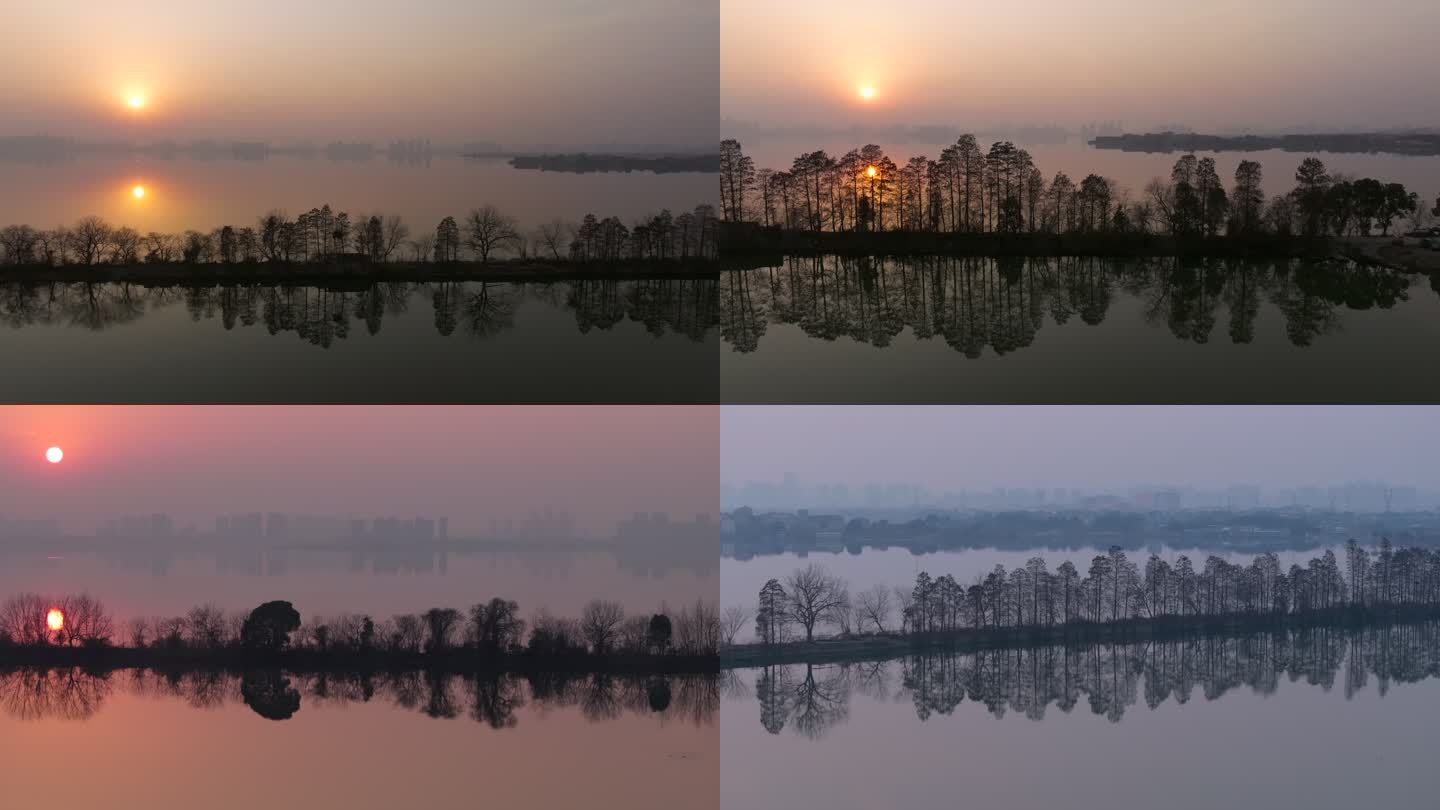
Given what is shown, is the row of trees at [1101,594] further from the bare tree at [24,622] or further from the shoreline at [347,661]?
the bare tree at [24,622]

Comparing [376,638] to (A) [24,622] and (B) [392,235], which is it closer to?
(A) [24,622]

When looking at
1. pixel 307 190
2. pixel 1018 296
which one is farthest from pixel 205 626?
pixel 1018 296

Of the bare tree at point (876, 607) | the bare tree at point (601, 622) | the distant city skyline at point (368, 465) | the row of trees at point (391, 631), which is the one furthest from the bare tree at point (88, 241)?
the bare tree at point (876, 607)

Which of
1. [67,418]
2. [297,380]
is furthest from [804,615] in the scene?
[67,418]

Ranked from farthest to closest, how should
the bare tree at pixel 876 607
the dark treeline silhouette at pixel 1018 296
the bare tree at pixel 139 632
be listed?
the bare tree at pixel 876 607, the bare tree at pixel 139 632, the dark treeline silhouette at pixel 1018 296

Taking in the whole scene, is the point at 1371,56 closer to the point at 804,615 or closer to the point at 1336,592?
the point at 1336,592

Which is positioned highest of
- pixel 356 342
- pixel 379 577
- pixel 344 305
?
pixel 344 305
